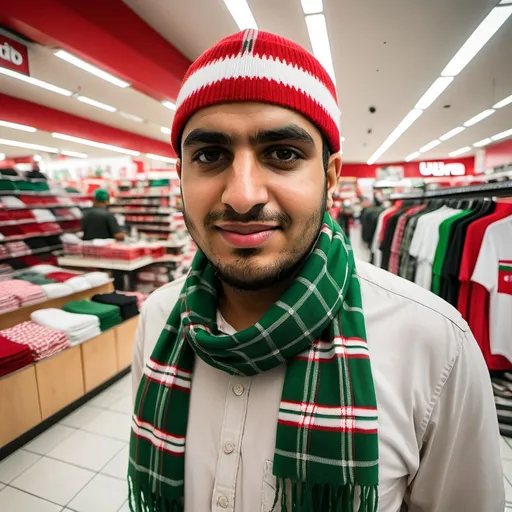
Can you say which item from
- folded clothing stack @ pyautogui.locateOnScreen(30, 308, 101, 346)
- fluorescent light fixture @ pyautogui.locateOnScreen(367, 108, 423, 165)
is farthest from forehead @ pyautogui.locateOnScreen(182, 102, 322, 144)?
fluorescent light fixture @ pyautogui.locateOnScreen(367, 108, 423, 165)

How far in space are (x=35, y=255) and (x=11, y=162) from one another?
43.6ft

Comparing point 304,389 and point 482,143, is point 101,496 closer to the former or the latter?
point 304,389

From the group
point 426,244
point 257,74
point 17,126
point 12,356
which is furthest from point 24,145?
point 257,74

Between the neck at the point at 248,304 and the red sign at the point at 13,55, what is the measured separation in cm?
437

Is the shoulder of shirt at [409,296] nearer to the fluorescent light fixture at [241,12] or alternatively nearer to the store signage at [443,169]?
the fluorescent light fixture at [241,12]

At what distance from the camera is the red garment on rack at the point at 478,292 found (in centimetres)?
230

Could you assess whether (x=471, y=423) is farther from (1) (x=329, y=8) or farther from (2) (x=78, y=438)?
(1) (x=329, y=8)

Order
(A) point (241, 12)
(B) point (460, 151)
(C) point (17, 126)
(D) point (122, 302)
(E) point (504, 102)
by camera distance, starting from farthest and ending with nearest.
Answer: (B) point (460, 151) < (C) point (17, 126) < (E) point (504, 102) < (A) point (241, 12) < (D) point (122, 302)

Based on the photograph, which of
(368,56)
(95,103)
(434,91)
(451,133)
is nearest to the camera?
(368,56)

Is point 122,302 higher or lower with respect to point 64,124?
lower

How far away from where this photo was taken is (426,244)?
286 cm

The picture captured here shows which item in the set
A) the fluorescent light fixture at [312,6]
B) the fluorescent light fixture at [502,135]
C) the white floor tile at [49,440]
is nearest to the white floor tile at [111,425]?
the white floor tile at [49,440]

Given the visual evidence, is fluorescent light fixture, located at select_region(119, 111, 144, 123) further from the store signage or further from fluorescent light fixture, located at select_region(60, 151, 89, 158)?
the store signage

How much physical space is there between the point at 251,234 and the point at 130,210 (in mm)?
7459
